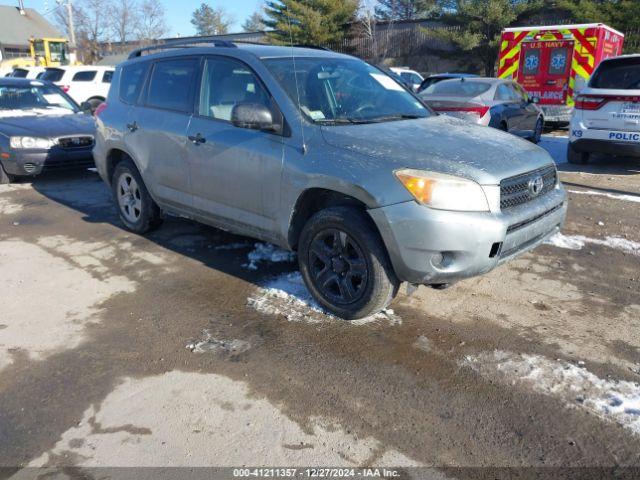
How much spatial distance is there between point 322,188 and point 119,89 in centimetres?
311

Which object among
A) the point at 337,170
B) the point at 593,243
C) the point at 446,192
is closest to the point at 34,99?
the point at 337,170

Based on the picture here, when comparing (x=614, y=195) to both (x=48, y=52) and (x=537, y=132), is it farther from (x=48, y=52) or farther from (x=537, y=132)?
(x=48, y=52)

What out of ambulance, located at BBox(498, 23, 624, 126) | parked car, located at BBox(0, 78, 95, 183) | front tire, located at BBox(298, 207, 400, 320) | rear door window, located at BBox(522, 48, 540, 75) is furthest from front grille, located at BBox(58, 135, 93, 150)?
rear door window, located at BBox(522, 48, 540, 75)

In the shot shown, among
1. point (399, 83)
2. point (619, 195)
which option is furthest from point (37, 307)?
point (619, 195)

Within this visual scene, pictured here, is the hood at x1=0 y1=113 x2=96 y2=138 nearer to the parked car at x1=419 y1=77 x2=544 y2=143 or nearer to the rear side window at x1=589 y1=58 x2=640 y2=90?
the parked car at x1=419 y1=77 x2=544 y2=143

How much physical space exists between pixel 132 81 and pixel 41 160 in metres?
3.30

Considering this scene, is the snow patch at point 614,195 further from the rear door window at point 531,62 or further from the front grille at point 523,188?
the rear door window at point 531,62

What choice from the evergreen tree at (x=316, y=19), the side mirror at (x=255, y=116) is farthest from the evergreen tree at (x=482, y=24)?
the side mirror at (x=255, y=116)

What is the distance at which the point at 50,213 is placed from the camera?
6516mm

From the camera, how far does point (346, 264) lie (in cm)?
355

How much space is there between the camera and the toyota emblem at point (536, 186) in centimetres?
351

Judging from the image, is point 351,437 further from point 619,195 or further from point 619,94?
point 619,94

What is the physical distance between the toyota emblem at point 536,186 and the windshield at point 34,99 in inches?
327

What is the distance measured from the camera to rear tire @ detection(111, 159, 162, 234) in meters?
5.31
